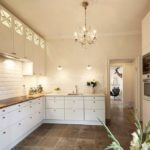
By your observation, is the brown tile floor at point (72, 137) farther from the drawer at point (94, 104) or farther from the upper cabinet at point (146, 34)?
the upper cabinet at point (146, 34)

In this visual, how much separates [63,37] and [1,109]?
11.7 feet

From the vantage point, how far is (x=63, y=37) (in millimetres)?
5754

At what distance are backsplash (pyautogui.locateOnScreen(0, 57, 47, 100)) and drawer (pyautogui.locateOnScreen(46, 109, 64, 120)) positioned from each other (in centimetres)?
94

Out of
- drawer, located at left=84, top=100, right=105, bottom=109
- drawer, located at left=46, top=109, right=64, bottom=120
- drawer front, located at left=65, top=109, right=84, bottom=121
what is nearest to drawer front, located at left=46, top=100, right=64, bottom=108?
drawer, located at left=46, top=109, right=64, bottom=120

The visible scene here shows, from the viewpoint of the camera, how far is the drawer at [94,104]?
4906 millimetres

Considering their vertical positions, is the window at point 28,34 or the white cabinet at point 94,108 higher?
the window at point 28,34

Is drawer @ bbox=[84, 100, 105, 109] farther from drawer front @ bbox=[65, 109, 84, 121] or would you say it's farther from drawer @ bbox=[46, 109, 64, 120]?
drawer @ bbox=[46, 109, 64, 120]

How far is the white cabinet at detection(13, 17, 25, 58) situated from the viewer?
12.4 feet

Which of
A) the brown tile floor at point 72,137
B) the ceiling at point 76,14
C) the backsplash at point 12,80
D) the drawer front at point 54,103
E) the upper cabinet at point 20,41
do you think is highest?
the ceiling at point 76,14

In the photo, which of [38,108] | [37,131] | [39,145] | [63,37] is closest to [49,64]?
[63,37]

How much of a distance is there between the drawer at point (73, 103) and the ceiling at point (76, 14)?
2148mm

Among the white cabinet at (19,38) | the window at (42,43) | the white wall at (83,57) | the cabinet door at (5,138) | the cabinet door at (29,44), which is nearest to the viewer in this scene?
the cabinet door at (5,138)

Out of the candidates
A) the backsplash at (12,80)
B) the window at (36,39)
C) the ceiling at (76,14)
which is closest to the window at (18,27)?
the ceiling at (76,14)

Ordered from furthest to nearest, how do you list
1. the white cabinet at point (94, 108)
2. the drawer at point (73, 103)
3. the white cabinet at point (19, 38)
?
the drawer at point (73, 103), the white cabinet at point (94, 108), the white cabinet at point (19, 38)
